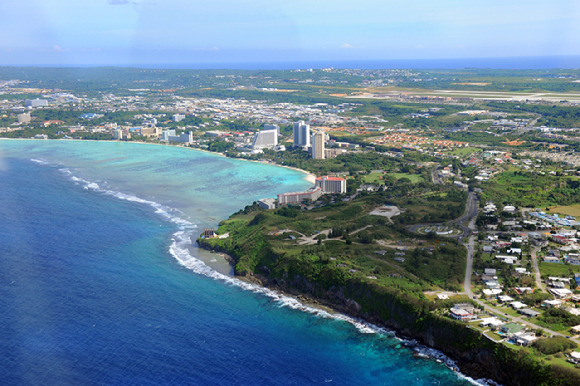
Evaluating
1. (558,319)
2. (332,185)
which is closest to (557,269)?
(558,319)

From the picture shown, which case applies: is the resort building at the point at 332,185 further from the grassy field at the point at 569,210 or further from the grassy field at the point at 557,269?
the grassy field at the point at 557,269

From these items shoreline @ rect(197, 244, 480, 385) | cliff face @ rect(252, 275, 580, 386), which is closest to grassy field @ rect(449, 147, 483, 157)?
shoreline @ rect(197, 244, 480, 385)

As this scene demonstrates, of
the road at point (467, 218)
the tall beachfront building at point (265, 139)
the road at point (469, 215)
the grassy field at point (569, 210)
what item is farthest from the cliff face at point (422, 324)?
the tall beachfront building at point (265, 139)

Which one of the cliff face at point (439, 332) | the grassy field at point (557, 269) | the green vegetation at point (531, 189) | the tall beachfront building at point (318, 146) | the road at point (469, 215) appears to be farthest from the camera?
the tall beachfront building at point (318, 146)

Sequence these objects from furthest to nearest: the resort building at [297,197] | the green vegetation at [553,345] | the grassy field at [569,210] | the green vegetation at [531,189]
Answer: the resort building at [297,197]
the green vegetation at [531,189]
the grassy field at [569,210]
the green vegetation at [553,345]

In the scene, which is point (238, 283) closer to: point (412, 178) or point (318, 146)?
point (412, 178)

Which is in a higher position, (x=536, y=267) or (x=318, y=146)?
(x=318, y=146)

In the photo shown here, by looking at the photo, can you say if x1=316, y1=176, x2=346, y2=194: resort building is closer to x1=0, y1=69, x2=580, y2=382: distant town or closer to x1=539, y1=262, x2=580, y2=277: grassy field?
x1=0, y1=69, x2=580, y2=382: distant town
